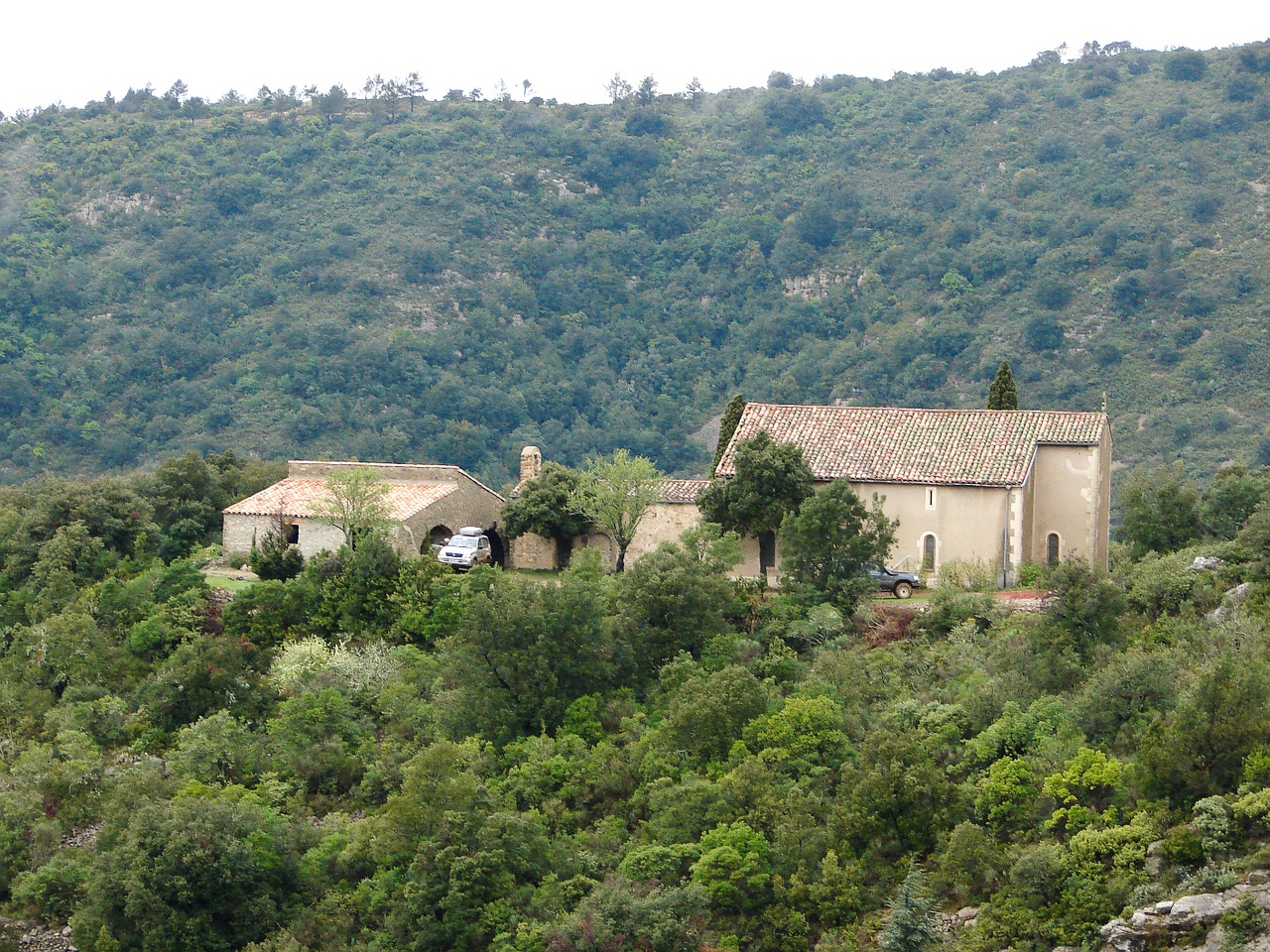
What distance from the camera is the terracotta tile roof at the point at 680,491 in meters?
47.4

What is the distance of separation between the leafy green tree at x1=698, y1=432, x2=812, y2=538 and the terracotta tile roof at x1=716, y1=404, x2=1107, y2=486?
0.90 meters

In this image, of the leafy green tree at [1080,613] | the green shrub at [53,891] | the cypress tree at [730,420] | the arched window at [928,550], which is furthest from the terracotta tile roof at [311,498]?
the leafy green tree at [1080,613]

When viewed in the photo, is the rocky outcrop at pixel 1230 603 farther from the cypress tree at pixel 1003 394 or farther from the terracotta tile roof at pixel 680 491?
the terracotta tile roof at pixel 680 491

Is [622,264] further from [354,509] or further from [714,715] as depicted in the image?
[714,715]

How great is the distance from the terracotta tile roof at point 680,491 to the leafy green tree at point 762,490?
104 inches

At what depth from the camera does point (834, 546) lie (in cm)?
4100

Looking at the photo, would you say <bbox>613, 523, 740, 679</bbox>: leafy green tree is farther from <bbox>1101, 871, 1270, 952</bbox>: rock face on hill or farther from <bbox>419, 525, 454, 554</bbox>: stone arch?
<bbox>1101, 871, 1270, 952</bbox>: rock face on hill

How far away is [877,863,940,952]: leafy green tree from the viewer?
2706cm

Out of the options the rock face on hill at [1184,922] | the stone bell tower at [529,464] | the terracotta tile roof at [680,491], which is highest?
the stone bell tower at [529,464]

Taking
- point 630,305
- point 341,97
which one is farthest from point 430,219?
point 341,97

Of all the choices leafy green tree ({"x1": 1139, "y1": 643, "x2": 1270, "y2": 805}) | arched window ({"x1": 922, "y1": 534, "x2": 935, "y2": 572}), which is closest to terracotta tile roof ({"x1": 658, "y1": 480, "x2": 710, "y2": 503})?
arched window ({"x1": 922, "y1": 534, "x2": 935, "y2": 572})

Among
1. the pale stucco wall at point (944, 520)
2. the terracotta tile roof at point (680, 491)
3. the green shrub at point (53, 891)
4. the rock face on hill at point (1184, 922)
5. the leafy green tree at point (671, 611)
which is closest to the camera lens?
the rock face on hill at point (1184, 922)

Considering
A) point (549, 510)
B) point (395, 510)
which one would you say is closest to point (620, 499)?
point (549, 510)

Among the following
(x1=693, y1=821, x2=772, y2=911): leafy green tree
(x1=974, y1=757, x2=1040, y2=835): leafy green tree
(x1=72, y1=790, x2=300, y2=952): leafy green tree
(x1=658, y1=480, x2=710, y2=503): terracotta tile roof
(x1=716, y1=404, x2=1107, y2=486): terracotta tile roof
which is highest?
(x1=716, y1=404, x2=1107, y2=486): terracotta tile roof
